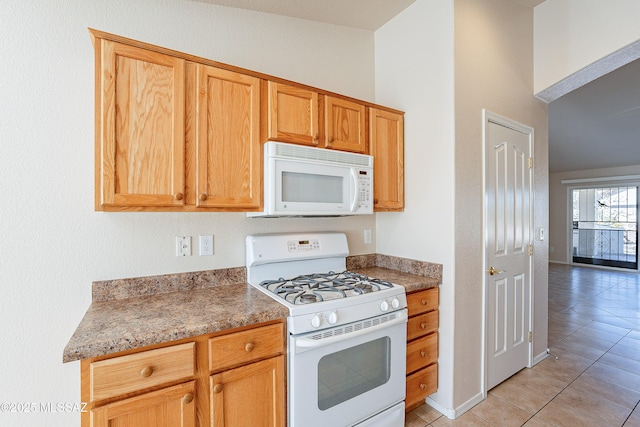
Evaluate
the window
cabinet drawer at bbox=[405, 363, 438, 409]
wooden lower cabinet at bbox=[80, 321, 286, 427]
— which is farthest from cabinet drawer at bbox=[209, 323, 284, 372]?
the window

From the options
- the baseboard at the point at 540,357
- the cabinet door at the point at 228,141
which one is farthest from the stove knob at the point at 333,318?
the baseboard at the point at 540,357

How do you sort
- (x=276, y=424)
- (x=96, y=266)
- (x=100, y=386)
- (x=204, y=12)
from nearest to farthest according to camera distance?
(x=100, y=386) → (x=276, y=424) → (x=96, y=266) → (x=204, y=12)

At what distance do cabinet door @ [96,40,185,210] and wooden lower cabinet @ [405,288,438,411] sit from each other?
1.62 m

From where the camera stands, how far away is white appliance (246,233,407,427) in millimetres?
1472

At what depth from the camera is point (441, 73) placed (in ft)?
6.91

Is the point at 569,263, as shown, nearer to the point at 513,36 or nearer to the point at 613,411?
the point at 613,411

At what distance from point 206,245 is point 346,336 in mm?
1029

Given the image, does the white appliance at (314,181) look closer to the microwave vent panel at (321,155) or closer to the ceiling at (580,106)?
the microwave vent panel at (321,155)

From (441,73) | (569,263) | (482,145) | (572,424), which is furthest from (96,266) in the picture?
(569,263)

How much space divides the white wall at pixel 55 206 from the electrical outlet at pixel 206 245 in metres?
0.05

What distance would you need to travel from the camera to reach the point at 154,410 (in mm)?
1187

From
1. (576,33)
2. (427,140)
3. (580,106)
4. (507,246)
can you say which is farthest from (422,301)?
(580,106)

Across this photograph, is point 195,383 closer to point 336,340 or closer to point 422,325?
point 336,340

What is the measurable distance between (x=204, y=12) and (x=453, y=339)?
8.99ft
